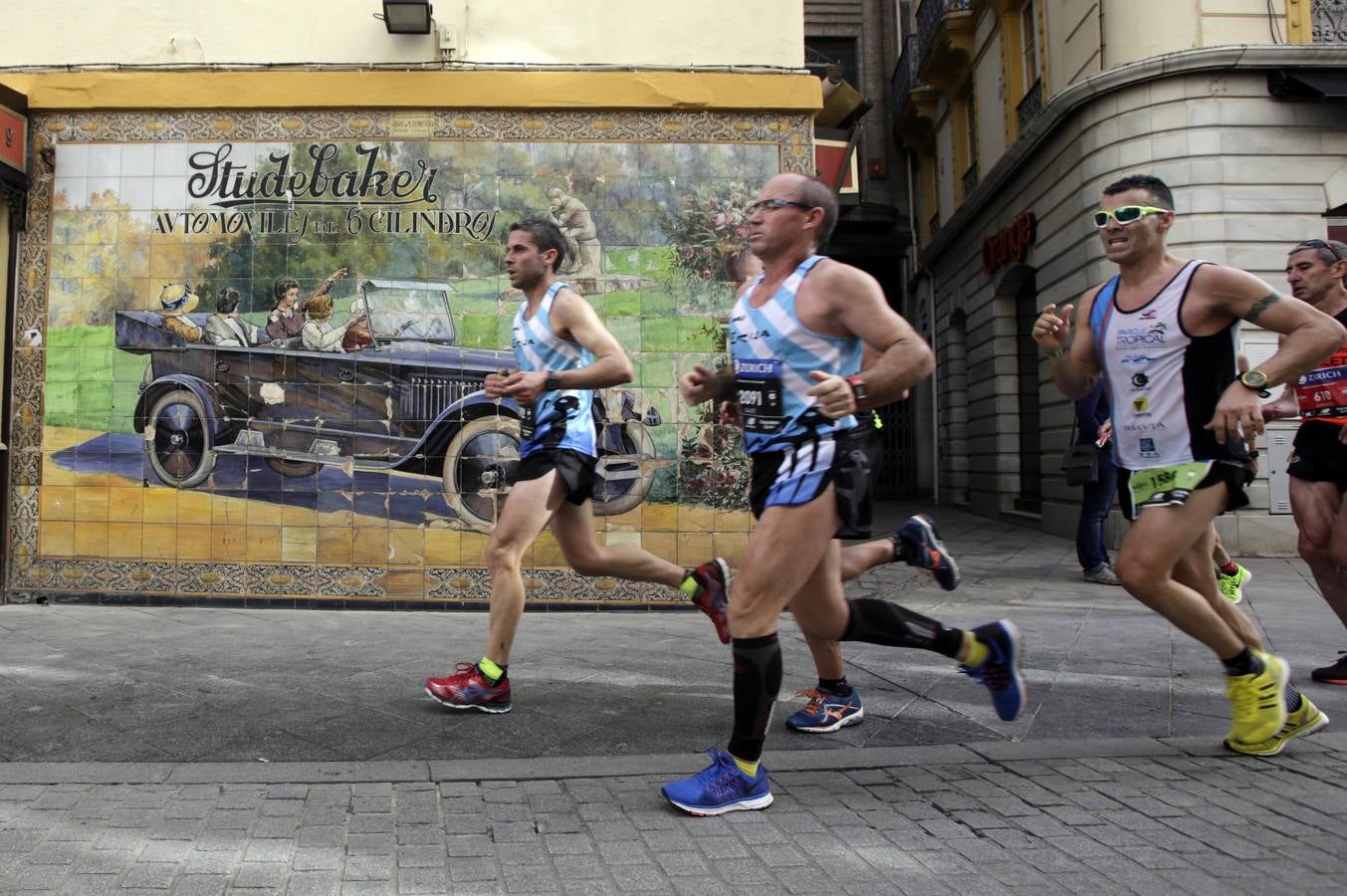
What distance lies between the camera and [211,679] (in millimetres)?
4770

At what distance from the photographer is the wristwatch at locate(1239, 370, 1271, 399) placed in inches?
130

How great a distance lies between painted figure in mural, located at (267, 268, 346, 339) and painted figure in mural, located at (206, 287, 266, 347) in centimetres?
12

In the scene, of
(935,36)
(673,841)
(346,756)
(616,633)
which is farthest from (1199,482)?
(935,36)

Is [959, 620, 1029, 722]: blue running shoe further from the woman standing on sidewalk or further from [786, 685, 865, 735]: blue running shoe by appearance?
the woman standing on sidewalk

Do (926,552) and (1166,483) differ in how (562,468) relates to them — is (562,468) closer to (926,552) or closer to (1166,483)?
(926,552)

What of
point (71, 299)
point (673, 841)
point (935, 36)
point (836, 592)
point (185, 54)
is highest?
point (935, 36)

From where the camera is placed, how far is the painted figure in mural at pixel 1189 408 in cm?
343

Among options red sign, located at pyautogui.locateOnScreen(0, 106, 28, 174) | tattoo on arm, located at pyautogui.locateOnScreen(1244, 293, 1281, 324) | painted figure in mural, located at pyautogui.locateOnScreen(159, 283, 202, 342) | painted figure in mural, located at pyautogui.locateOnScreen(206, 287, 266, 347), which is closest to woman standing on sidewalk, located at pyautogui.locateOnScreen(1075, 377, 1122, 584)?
tattoo on arm, located at pyautogui.locateOnScreen(1244, 293, 1281, 324)

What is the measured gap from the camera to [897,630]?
3467 millimetres

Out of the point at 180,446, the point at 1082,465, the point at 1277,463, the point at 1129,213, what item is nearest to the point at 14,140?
the point at 180,446

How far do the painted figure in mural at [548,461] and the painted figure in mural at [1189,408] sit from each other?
1739 millimetres

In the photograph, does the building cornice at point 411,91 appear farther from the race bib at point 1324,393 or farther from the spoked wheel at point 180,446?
the race bib at point 1324,393

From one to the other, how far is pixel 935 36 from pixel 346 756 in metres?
19.5

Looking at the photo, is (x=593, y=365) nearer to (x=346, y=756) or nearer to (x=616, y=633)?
(x=346, y=756)
